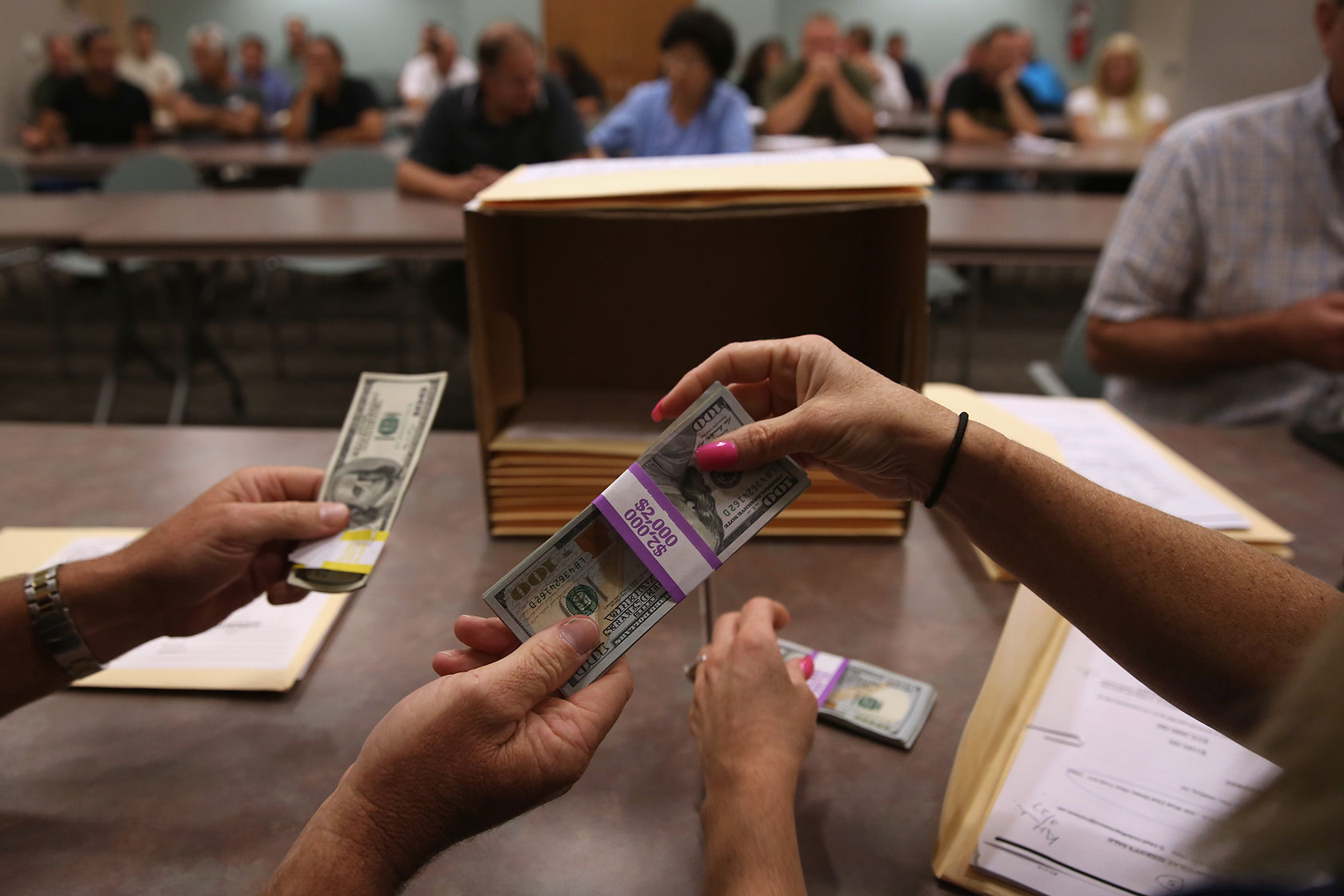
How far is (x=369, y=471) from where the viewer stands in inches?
34.2

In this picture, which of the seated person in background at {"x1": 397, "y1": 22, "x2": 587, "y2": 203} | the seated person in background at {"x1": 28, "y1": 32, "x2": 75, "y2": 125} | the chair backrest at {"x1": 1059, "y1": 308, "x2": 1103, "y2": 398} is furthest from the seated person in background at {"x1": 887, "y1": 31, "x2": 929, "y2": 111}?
the chair backrest at {"x1": 1059, "y1": 308, "x2": 1103, "y2": 398}

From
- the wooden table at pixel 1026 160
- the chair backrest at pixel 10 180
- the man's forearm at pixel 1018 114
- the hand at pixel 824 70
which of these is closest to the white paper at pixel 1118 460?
the wooden table at pixel 1026 160

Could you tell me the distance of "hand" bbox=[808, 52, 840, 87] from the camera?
4660 mm

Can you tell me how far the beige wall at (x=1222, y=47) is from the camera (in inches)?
209

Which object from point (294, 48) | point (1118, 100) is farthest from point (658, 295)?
point (294, 48)

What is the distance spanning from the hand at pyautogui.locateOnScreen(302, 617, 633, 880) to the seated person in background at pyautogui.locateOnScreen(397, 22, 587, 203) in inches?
105

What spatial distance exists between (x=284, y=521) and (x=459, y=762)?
1.21 ft

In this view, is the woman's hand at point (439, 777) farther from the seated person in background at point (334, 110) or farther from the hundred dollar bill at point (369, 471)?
the seated person in background at point (334, 110)

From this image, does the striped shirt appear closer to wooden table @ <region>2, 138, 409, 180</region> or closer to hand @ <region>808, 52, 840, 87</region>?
hand @ <region>808, 52, 840, 87</region>

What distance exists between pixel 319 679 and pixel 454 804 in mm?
338

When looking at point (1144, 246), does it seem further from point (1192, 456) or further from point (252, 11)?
point (252, 11)

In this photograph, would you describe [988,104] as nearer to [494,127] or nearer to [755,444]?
[494,127]

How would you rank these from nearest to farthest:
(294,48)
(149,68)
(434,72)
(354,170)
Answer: (354,170)
(434,72)
(149,68)
(294,48)

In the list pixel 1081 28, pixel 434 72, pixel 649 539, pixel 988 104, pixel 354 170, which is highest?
pixel 1081 28
